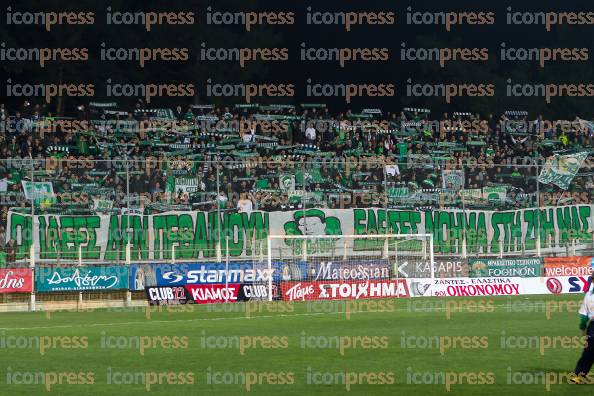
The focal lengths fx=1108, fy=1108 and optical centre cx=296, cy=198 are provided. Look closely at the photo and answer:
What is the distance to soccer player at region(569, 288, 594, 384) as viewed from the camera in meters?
18.5

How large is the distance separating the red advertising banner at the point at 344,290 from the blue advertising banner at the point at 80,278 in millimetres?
6149

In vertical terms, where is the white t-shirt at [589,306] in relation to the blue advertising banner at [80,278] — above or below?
above

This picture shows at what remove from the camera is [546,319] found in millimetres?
31625

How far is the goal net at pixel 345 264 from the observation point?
136 feet

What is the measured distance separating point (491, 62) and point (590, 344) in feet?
183

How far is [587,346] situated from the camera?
728 inches

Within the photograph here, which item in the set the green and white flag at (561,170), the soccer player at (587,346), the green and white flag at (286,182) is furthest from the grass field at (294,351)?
the green and white flag at (561,170)

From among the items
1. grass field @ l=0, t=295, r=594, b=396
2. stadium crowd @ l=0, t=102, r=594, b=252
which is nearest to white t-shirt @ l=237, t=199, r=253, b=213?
stadium crowd @ l=0, t=102, r=594, b=252

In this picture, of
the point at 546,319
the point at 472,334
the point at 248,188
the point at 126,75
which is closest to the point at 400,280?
the point at 248,188

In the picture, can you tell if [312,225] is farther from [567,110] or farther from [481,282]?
[567,110]

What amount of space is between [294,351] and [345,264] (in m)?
18.6

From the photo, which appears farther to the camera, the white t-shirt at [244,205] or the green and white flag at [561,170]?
the green and white flag at [561,170]

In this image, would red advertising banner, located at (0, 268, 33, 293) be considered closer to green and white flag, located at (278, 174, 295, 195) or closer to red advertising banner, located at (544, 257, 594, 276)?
green and white flag, located at (278, 174, 295, 195)

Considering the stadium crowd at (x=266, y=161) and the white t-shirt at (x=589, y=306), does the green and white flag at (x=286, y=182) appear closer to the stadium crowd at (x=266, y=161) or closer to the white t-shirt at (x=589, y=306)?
the stadium crowd at (x=266, y=161)
